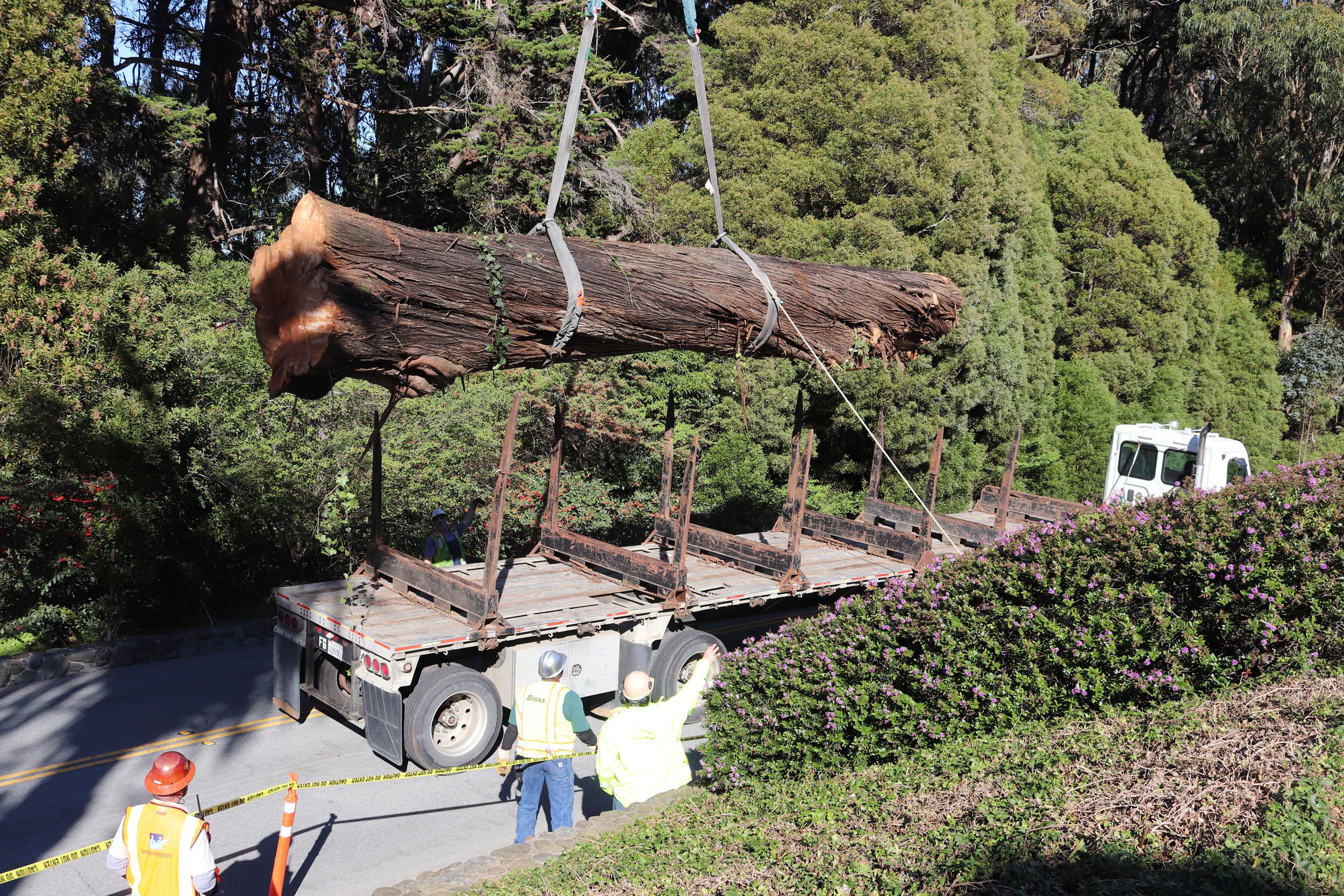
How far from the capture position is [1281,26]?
29.2 m

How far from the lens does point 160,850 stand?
4.04 m

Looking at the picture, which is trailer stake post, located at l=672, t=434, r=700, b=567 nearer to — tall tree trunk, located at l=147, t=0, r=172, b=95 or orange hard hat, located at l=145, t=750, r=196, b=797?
orange hard hat, located at l=145, t=750, r=196, b=797

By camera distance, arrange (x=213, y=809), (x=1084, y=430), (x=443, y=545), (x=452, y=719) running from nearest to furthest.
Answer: (x=213, y=809) → (x=452, y=719) → (x=443, y=545) → (x=1084, y=430)

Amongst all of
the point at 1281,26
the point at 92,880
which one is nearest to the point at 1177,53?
the point at 1281,26

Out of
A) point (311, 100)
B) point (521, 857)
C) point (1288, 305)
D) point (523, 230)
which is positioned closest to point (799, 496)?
point (521, 857)

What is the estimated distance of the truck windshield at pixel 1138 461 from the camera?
14.4 meters

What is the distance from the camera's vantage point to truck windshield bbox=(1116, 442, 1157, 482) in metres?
14.4

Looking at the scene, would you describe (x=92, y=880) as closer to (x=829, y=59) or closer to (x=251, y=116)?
(x=829, y=59)

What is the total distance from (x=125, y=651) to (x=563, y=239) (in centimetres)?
772

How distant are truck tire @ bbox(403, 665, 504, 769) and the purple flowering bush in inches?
94.9

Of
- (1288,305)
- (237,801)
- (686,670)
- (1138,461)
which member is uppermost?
(1288,305)

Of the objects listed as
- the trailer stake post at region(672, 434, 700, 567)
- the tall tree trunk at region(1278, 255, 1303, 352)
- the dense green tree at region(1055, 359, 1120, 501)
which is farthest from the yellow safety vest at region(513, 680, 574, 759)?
the tall tree trunk at region(1278, 255, 1303, 352)

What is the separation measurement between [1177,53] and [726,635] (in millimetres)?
32749

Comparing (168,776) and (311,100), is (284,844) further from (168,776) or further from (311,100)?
(311,100)
